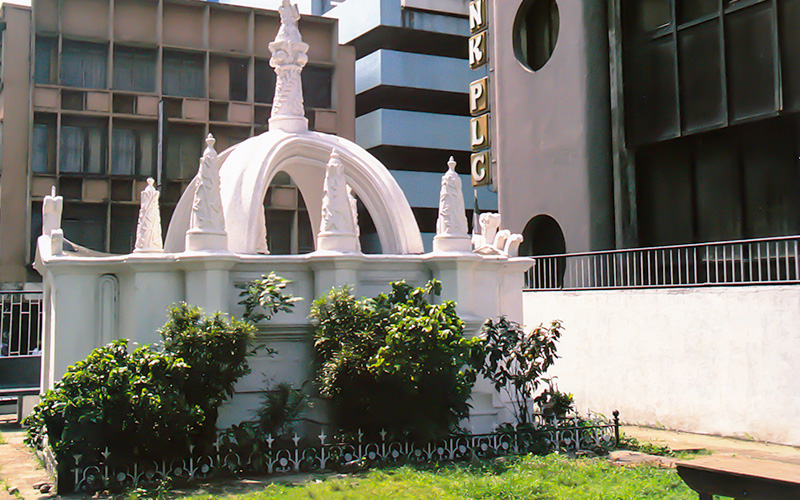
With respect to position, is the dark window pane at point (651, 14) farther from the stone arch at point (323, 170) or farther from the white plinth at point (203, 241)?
the white plinth at point (203, 241)

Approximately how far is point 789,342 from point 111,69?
24.8 meters

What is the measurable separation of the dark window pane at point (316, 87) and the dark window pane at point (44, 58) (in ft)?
30.3

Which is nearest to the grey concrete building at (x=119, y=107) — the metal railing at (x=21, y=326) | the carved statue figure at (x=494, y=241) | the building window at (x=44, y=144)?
the building window at (x=44, y=144)

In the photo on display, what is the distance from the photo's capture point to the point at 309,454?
1145cm

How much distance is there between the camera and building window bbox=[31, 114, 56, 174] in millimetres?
30438

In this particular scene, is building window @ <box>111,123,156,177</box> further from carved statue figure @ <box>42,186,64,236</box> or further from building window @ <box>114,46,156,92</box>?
carved statue figure @ <box>42,186,64,236</box>

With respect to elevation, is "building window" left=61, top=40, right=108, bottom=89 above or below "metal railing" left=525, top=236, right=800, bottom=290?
above

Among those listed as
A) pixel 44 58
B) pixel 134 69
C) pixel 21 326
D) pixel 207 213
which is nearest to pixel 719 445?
pixel 207 213

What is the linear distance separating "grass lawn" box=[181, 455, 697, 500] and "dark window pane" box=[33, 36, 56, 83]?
24.5 m

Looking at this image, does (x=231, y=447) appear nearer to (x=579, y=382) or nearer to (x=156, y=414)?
(x=156, y=414)

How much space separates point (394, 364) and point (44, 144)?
2322 cm

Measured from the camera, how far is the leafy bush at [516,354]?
12906mm

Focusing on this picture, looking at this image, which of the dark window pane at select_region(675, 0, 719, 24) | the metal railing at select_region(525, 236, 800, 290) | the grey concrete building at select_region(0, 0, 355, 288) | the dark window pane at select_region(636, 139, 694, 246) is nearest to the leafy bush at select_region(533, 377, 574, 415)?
the metal railing at select_region(525, 236, 800, 290)

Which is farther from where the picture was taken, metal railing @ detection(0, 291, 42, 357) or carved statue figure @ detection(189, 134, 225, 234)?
metal railing @ detection(0, 291, 42, 357)
